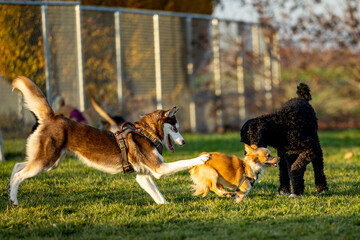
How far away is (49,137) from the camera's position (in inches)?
221

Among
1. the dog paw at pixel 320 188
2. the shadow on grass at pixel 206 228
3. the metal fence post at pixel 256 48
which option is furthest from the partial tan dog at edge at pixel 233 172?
the metal fence post at pixel 256 48

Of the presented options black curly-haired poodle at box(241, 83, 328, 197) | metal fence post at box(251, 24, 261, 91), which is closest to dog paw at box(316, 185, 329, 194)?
black curly-haired poodle at box(241, 83, 328, 197)

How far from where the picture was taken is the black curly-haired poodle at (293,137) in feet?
19.6

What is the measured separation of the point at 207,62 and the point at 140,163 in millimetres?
10761

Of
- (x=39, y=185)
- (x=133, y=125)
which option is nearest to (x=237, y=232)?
(x=133, y=125)

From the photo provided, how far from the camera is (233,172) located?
5926 mm

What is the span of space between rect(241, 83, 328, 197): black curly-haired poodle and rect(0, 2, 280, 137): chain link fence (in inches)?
263

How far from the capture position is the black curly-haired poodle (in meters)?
5.97

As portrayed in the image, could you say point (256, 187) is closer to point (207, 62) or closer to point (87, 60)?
point (87, 60)

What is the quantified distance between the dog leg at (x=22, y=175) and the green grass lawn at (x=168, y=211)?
0.13 meters

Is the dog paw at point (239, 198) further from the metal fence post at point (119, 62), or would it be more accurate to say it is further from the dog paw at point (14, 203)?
the metal fence post at point (119, 62)

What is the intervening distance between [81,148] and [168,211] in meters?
1.23

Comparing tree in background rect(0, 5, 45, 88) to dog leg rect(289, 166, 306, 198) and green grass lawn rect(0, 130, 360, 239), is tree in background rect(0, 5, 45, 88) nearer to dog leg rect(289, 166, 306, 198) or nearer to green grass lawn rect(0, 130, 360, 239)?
green grass lawn rect(0, 130, 360, 239)

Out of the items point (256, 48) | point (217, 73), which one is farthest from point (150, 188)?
point (256, 48)
